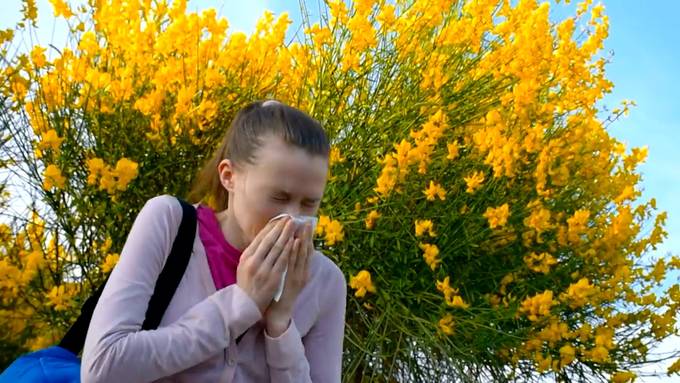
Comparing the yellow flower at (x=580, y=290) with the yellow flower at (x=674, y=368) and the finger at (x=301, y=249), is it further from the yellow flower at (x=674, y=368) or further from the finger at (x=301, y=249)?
the finger at (x=301, y=249)

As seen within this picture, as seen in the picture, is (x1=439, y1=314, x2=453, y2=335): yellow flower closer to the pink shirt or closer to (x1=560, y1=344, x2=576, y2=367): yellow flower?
(x1=560, y1=344, x2=576, y2=367): yellow flower

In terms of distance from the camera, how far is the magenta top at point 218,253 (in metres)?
1.48

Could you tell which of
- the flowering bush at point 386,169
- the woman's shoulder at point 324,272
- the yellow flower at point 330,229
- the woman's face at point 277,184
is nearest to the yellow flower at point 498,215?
the flowering bush at point 386,169

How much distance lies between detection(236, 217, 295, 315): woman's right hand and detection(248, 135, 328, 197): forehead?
8 centimetres

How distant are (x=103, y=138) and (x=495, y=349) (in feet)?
5.77

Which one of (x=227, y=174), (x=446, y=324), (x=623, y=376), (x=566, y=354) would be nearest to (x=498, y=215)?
(x=446, y=324)

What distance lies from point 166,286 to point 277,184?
26 centimetres

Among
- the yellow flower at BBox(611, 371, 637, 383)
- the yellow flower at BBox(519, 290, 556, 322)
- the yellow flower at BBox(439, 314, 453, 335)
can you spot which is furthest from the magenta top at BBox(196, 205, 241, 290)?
the yellow flower at BBox(611, 371, 637, 383)

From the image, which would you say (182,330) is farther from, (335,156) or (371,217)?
(335,156)

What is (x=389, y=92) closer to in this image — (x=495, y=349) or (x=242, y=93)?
(x=242, y=93)

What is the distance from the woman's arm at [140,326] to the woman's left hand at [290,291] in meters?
0.06

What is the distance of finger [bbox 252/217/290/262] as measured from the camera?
4.53 ft

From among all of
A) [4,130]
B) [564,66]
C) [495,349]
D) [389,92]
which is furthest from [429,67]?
[4,130]

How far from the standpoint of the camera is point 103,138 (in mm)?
3068
